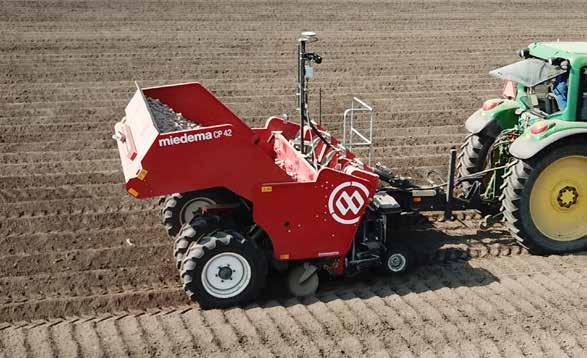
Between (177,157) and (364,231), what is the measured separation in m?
1.84

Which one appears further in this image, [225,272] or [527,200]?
[527,200]

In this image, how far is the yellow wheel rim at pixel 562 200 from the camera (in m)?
7.43

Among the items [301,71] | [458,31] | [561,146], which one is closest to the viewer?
[301,71]

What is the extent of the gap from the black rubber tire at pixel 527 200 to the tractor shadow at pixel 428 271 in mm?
255

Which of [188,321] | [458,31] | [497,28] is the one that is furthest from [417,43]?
[188,321]

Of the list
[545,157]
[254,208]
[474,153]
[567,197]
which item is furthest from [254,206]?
[567,197]

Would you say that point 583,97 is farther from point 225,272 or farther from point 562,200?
point 225,272

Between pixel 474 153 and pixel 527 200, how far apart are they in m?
1.21

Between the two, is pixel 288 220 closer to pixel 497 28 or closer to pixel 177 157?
pixel 177 157

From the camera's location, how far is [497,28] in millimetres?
18734

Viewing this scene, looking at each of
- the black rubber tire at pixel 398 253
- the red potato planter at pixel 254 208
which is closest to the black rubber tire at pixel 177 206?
the red potato planter at pixel 254 208

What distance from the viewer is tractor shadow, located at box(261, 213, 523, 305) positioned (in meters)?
6.81

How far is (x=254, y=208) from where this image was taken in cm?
648

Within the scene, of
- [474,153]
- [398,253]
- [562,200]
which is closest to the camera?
[398,253]
